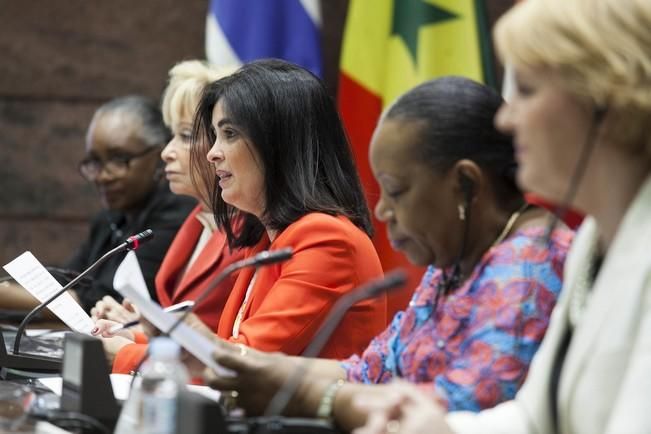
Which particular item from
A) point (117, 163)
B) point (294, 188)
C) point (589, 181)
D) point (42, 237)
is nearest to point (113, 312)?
point (294, 188)

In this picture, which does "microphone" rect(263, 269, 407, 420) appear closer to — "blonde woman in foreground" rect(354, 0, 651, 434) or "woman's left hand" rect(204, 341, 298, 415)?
"woman's left hand" rect(204, 341, 298, 415)

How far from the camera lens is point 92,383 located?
199 cm

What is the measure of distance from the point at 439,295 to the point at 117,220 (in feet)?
9.14

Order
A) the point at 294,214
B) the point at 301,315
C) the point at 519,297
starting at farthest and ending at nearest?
1. the point at 294,214
2. the point at 301,315
3. the point at 519,297

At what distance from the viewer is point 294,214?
108 inches

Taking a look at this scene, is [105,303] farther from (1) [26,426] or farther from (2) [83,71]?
(2) [83,71]

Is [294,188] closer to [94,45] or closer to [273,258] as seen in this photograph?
[273,258]

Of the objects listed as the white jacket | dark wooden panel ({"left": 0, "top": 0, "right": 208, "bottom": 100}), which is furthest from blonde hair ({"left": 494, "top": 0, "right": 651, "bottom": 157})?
dark wooden panel ({"left": 0, "top": 0, "right": 208, "bottom": 100})

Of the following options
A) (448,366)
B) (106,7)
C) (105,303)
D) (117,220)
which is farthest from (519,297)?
(106,7)

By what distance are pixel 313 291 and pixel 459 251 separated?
669 mm

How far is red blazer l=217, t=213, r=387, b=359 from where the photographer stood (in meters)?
2.51

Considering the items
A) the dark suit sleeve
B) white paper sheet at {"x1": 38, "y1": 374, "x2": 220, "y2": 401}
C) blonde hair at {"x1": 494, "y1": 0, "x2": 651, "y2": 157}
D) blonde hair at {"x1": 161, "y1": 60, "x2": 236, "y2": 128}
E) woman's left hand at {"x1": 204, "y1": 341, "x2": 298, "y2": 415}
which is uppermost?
blonde hair at {"x1": 494, "y1": 0, "x2": 651, "y2": 157}

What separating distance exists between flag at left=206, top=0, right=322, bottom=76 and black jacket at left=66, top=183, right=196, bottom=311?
0.60 m

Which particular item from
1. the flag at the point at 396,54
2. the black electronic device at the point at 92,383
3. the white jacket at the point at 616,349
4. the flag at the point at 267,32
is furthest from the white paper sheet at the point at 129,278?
the flag at the point at 267,32
